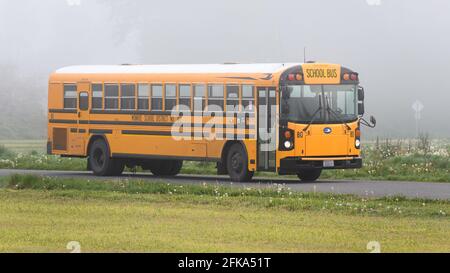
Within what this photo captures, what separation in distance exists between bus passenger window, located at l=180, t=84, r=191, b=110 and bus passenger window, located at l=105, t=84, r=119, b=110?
2458 millimetres

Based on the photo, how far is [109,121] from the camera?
114 feet

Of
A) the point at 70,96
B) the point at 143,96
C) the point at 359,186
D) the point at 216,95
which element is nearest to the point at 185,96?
the point at 216,95

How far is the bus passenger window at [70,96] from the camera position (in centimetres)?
3559

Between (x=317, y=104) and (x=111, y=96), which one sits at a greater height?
(x=111, y=96)

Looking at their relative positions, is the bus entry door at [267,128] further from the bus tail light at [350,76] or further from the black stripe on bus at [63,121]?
the black stripe on bus at [63,121]

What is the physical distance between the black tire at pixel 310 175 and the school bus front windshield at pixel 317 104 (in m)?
1.61

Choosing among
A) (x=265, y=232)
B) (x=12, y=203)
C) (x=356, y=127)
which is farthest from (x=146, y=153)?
(x=265, y=232)

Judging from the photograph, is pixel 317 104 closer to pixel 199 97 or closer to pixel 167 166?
pixel 199 97

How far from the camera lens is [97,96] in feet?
115

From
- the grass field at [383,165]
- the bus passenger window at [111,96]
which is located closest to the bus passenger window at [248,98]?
the grass field at [383,165]

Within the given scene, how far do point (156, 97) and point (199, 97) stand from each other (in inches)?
63.7

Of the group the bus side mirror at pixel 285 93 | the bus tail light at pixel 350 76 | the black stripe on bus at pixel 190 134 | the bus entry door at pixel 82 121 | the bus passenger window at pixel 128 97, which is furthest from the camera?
the bus entry door at pixel 82 121

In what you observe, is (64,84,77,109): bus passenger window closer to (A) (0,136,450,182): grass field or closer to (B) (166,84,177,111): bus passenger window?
(A) (0,136,450,182): grass field
